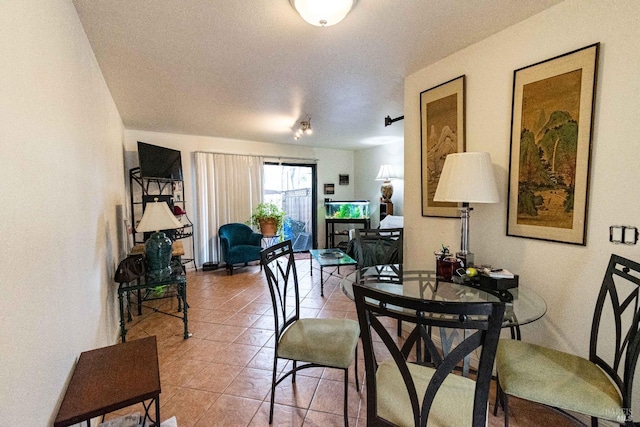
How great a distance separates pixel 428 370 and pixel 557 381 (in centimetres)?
55

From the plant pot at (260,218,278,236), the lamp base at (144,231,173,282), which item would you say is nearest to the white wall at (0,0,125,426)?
the lamp base at (144,231,173,282)

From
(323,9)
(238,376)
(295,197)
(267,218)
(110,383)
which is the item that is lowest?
(238,376)

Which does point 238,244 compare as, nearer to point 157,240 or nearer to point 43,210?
point 157,240

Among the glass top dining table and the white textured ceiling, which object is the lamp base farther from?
the glass top dining table

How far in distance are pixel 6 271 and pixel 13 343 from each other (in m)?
0.19

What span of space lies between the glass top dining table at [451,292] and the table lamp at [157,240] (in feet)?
5.52

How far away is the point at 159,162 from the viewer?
4.08 metres

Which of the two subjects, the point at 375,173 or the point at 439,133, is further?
the point at 375,173

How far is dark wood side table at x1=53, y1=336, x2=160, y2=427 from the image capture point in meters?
1.03

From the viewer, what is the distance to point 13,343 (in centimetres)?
76

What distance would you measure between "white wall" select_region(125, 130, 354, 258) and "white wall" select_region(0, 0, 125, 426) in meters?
3.04

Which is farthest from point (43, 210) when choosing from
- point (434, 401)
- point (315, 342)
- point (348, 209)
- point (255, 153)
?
point (348, 209)

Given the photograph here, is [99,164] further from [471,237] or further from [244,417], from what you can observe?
[471,237]

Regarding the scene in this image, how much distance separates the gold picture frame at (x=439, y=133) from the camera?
218 centimetres
